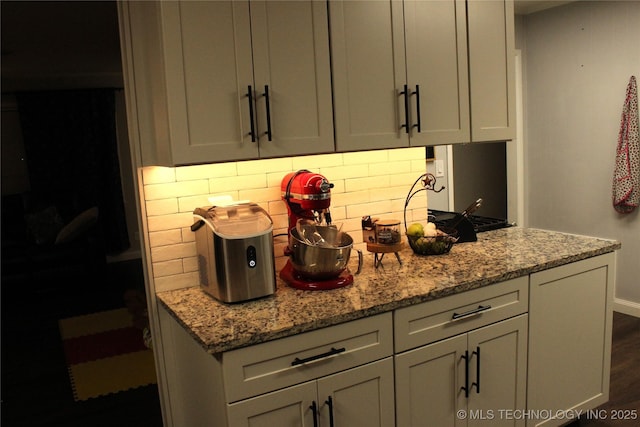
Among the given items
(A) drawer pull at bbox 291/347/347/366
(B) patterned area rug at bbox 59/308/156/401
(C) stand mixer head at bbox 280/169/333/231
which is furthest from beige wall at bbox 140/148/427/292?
(B) patterned area rug at bbox 59/308/156/401

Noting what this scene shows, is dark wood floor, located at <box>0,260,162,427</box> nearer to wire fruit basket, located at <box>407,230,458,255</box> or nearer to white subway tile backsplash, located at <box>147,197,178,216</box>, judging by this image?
white subway tile backsplash, located at <box>147,197,178,216</box>

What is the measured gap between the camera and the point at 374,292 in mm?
1955

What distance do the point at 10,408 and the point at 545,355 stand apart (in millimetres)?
2914

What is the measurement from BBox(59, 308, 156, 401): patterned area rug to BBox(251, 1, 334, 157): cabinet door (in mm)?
2165

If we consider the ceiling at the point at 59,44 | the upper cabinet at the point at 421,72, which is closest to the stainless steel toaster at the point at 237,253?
the upper cabinet at the point at 421,72

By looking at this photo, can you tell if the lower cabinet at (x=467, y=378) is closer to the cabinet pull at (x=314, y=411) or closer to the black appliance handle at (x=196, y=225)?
the cabinet pull at (x=314, y=411)

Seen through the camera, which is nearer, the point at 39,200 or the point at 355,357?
the point at 355,357

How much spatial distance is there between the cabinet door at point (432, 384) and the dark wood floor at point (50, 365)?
1.55 metres

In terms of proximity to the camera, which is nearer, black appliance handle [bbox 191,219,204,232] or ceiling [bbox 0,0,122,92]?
black appliance handle [bbox 191,219,204,232]

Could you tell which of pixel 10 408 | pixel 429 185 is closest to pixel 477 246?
pixel 429 185

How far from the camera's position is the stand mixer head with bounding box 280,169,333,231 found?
81.6 inches

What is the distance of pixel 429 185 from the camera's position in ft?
8.66

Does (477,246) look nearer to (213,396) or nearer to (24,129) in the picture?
(213,396)

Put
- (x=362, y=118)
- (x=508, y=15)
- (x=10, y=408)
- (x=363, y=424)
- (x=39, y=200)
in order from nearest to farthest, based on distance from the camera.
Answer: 1. (x=363, y=424)
2. (x=362, y=118)
3. (x=508, y=15)
4. (x=10, y=408)
5. (x=39, y=200)
